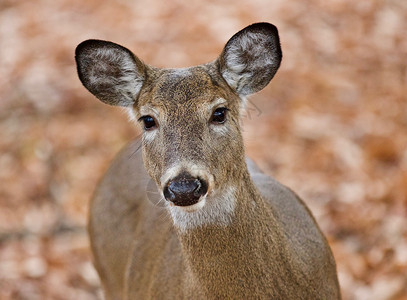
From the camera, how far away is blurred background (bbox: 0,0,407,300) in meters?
6.02

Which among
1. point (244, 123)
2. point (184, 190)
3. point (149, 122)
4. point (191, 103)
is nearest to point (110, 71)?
point (149, 122)

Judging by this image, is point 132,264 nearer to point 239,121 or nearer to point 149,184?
point 149,184

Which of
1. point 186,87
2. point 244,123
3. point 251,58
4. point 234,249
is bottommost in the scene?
point 234,249

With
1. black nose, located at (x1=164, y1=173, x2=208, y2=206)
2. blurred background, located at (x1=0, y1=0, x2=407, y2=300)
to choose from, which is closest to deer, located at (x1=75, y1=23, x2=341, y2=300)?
black nose, located at (x1=164, y1=173, x2=208, y2=206)

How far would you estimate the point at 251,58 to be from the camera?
3.62 m

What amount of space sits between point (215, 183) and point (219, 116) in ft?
1.13

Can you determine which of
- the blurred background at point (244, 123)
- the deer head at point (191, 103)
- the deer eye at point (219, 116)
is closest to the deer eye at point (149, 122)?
the deer head at point (191, 103)

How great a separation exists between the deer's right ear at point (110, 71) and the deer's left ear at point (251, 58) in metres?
0.44

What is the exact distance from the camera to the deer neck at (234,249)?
3279 millimetres

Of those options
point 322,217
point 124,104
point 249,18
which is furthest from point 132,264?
point 249,18

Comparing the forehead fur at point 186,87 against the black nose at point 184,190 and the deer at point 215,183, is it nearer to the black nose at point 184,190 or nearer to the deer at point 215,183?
the deer at point 215,183

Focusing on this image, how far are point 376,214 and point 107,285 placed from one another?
7.39 ft

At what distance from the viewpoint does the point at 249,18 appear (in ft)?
28.2

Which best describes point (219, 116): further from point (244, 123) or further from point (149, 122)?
point (244, 123)
